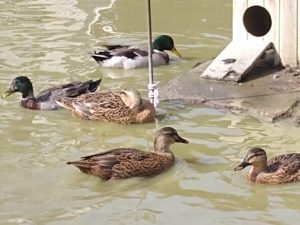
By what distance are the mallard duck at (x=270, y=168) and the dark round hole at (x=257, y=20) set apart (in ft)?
12.3

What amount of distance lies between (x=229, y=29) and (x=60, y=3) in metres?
3.34

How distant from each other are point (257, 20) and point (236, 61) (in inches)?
41.0

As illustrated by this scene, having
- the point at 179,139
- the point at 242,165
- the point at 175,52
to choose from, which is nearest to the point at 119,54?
the point at 175,52

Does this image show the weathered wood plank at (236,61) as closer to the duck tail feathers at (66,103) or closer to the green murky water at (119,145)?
the green murky water at (119,145)

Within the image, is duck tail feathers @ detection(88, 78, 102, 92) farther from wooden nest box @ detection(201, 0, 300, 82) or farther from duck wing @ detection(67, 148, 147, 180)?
duck wing @ detection(67, 148, 147, 180)

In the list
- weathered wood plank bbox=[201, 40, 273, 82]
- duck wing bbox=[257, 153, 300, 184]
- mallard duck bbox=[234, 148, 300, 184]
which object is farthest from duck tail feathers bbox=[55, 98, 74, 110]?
duck wing bbox=[257, 153, 300, 184]

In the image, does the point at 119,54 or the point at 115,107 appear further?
the point at 119,54

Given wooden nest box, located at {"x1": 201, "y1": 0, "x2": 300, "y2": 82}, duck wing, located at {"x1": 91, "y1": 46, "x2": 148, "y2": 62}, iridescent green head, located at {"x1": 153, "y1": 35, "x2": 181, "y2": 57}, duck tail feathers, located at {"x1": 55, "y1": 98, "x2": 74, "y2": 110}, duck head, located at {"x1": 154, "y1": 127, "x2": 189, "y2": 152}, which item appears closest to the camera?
duck head, located at {"x1": 154, "y1": 127, "x2": 189, "y2": 152}

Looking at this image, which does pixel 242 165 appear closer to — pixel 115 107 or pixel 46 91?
pixel 115 107

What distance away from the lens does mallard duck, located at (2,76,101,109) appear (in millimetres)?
10297

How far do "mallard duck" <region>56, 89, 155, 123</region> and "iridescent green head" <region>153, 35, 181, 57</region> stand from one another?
2.59m

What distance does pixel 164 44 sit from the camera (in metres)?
12.5

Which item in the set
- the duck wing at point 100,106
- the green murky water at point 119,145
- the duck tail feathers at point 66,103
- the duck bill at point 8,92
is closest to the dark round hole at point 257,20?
the green murky water at point 119,145

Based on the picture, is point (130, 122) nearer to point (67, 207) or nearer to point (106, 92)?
point (106, 92)
